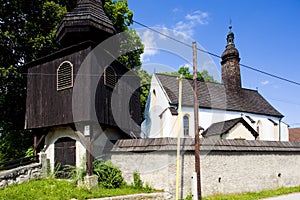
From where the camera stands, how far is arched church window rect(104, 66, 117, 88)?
13.7 meters

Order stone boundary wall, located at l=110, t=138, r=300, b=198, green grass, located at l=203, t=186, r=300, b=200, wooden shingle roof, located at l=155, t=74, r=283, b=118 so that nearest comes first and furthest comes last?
stone boundary wall, located at l=110, t=138, r=300, b=198 < green grass, located at l=203, t=186, r=300, b=200 < wooden shingle roof, located at l=155, t=74, r=283, b=118

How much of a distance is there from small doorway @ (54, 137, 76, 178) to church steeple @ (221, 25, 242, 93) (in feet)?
74.8

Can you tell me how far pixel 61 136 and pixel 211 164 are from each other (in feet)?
24.5

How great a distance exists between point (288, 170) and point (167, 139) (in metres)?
8.37

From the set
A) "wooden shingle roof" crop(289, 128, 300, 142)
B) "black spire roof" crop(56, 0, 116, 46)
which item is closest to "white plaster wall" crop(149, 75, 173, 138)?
Answer: "black spire roof" crop(56, 0, 116, 46)

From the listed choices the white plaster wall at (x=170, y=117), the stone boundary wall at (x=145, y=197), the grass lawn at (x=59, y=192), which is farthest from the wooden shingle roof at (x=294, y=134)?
the stone boundary wall at (x=145, y=197)

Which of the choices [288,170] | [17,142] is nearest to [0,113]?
[17,142]

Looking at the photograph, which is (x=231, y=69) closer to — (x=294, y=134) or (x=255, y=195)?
(x=294, y=134)

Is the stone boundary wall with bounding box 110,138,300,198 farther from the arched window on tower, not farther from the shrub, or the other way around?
the arched window on tower

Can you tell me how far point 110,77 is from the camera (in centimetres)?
1411

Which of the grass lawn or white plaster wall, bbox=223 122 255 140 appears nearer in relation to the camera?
the grass lawn

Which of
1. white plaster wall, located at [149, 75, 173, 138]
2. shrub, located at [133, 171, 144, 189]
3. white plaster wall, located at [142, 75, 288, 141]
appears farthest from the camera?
white plaster wall, located at [149, 75, 173, 138]

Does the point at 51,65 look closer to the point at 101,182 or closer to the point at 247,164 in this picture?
the point at 101,182

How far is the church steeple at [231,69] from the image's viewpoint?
32.6 m
